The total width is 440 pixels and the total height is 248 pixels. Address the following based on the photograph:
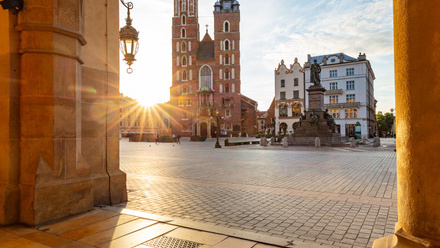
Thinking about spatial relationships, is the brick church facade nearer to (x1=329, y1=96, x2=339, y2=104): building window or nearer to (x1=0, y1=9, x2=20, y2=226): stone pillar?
(x1=329, y1=96, x2=339, y2=104): building window

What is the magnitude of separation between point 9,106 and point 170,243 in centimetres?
317

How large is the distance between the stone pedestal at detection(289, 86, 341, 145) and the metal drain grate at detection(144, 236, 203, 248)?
77.6 feet

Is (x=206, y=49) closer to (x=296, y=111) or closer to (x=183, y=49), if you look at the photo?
(x=183, y=49)

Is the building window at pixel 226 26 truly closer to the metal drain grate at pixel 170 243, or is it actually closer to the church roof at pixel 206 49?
the church roof at pixel 206 49

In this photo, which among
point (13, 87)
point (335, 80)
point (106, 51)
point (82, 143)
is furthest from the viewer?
point (335, 80)

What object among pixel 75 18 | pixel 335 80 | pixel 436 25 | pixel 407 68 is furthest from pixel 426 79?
pixel 335 80

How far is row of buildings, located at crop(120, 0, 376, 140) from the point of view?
59406mm

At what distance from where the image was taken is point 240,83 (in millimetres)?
69375

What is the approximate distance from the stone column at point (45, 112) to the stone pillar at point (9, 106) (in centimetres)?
9

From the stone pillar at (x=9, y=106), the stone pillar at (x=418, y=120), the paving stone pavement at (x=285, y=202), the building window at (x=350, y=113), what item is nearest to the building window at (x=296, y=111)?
the building window at (x=350, y=113)

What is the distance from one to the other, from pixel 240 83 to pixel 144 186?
2490 inches

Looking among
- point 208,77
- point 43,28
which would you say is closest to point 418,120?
point 43,28

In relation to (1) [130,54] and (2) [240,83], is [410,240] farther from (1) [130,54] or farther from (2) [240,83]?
(2) [240,83]

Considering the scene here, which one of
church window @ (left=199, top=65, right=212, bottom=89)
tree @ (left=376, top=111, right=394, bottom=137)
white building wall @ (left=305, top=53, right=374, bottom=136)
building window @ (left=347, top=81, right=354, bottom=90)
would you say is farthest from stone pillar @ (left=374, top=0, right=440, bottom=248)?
tree @ (left=376, top=111, right=394, bottom=137)
